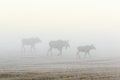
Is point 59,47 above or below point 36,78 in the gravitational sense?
above

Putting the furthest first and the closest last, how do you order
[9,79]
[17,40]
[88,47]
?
[17,40] → [88,47] → [9,79]

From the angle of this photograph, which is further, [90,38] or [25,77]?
[90,38]

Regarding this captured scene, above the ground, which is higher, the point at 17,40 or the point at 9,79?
the point at 17,40

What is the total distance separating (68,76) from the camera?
3531cm

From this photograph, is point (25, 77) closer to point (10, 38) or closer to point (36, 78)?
point (36, 78)

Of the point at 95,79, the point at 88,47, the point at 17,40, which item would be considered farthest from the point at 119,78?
the point at 17,40

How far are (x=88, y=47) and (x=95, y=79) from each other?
6026 centimetres

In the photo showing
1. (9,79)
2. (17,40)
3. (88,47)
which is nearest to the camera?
(9,79)

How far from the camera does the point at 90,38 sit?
178250 mm

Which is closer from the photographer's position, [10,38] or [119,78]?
[119,78]

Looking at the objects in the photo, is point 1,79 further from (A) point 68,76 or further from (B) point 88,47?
(B) point 88,47

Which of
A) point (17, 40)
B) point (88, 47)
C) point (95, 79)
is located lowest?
point (95, 79)

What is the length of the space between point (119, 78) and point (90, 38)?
144m

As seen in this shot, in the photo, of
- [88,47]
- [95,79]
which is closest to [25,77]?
[95,79]
